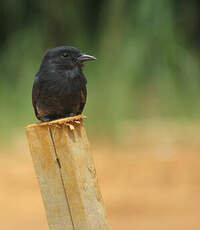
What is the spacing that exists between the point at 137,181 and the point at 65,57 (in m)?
4.25

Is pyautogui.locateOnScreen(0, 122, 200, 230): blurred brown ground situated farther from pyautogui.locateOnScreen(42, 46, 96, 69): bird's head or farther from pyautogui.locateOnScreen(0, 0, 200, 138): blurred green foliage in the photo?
pyautogui.locateOnScreen(42, 46, 96, 69): bird's head

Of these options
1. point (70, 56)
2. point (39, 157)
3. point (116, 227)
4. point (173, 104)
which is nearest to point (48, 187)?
point (39, 157)

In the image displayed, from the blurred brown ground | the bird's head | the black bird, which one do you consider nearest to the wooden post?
the black bird

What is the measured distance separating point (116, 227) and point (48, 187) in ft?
11.8

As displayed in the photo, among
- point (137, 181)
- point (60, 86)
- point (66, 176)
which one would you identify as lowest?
point (137, 181)

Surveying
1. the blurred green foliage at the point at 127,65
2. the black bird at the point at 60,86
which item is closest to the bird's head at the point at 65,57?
the black bird at the point at 60,86

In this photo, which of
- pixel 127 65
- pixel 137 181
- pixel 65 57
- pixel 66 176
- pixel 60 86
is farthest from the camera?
pixel 127 65

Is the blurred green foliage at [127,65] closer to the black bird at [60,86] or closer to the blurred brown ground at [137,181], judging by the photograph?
the blurred brown ground at [137,181]

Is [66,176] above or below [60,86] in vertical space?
below

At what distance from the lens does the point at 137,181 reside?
7.32 metres

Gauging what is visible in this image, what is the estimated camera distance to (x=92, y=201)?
2396 millimetres

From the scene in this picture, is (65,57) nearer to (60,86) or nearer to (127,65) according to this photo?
(60,86)

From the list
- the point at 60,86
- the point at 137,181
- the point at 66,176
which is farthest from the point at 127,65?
the point at 66,176

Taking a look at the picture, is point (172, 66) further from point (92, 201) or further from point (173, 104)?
point (92, 201)
